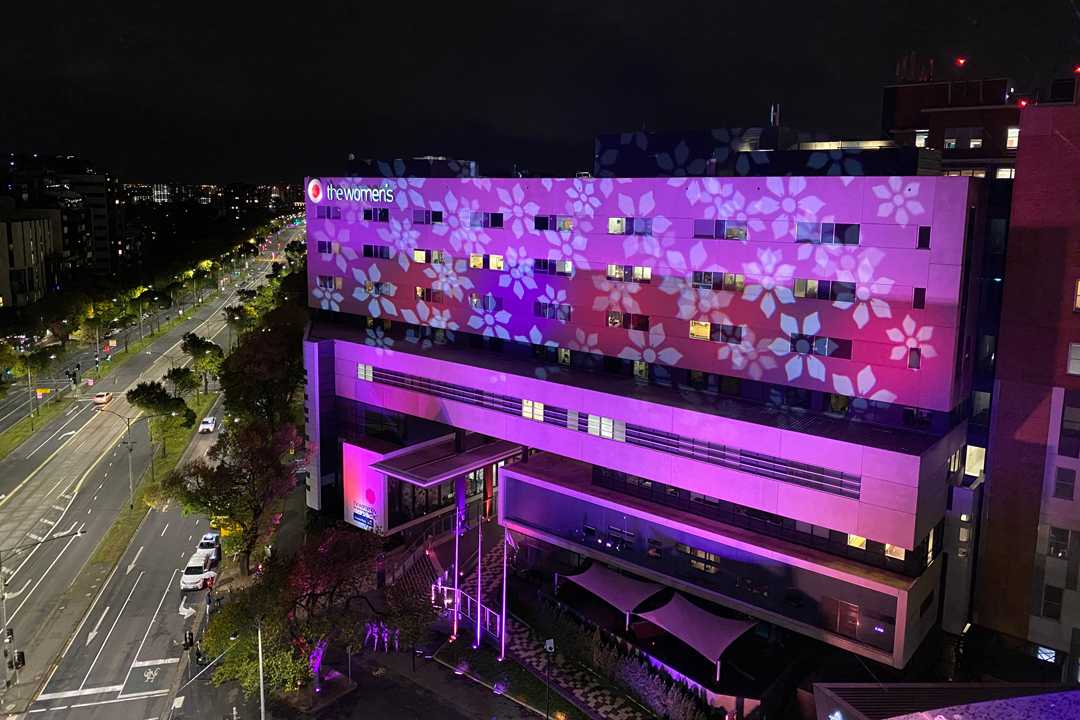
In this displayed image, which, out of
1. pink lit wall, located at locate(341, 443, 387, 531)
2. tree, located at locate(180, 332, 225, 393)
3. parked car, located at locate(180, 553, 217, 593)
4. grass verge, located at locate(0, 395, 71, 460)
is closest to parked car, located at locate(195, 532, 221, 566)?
parked car, located at locate(180, 553, 217, 593)

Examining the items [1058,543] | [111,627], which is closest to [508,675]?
[111,627]

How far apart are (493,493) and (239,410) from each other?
1862 cm

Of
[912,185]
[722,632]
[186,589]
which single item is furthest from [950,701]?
[186,589]

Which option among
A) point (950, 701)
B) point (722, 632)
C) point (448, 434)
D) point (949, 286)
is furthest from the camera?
point (448, 434)

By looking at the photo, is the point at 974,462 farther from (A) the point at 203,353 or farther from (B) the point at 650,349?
(A) the point at 203,353

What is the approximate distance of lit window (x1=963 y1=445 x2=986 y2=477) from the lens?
111 feet

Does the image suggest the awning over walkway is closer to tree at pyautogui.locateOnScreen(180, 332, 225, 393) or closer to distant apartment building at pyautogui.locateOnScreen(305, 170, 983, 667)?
distant apartment building at pyautogui.locateOnScreen(305, 170, 983, 667)

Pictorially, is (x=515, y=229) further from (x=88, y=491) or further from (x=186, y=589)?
(x=88, y=491)

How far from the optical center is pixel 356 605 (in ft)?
125

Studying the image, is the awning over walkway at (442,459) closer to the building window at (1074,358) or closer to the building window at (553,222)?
the building window at (553,222)

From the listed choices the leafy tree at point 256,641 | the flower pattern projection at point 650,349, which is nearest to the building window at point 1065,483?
the flower pattern projection at point 650,349

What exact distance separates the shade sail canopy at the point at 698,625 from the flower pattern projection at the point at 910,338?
12.4m

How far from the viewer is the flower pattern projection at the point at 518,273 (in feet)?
137

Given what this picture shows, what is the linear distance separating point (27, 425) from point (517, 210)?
45.4 meters
